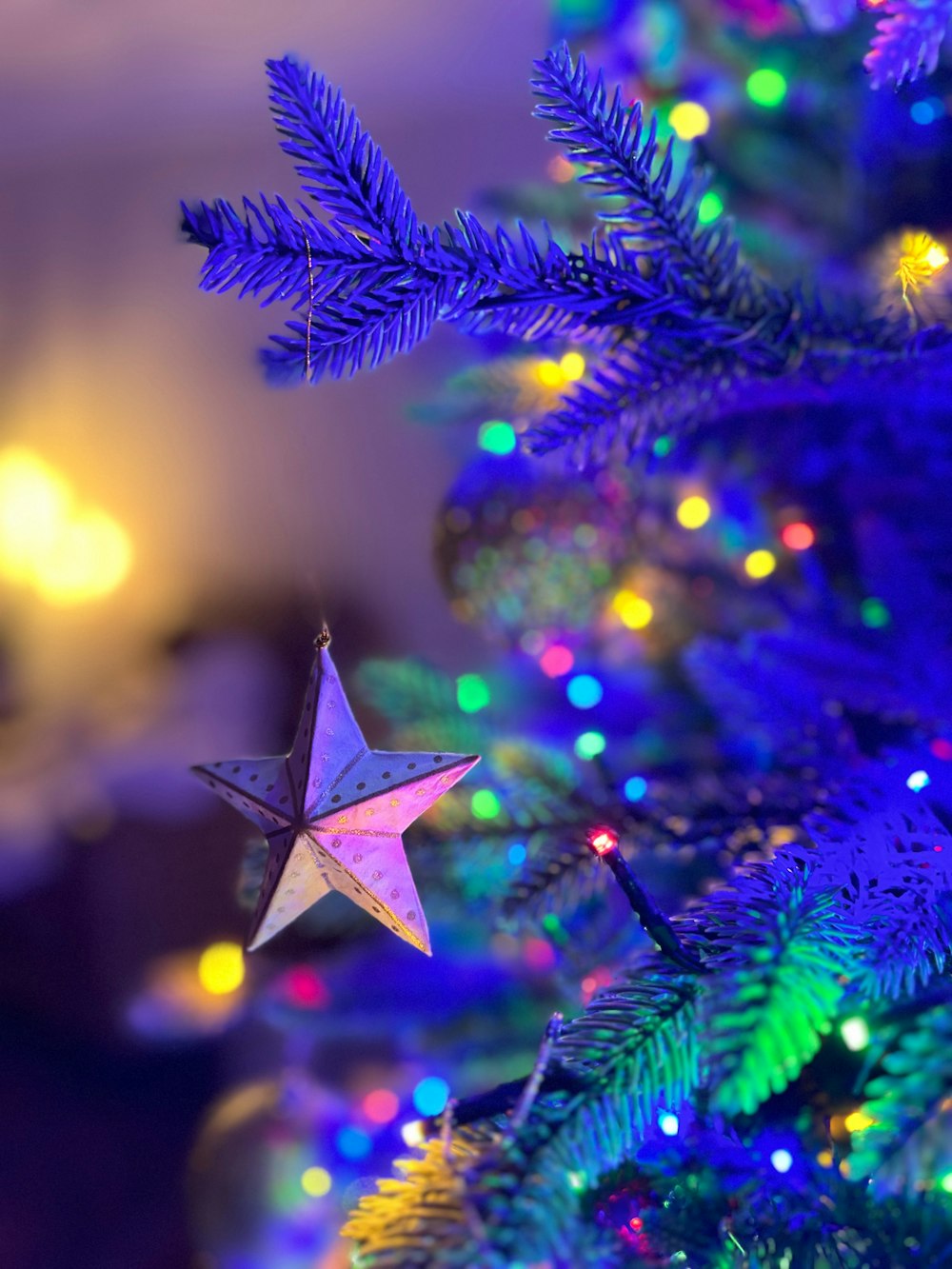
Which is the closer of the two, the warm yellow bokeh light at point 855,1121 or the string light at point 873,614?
the warm yellow bokeh light at point 855,1121

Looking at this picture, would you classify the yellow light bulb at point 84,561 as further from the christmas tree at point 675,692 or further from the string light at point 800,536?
the string light at point 800,536

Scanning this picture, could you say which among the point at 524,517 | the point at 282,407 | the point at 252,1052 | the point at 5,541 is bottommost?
the point at 252,1052

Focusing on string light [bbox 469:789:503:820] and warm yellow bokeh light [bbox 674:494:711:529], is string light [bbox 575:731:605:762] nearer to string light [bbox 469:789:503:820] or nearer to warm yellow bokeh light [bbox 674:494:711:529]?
string light [bbox 469:789:503:820]

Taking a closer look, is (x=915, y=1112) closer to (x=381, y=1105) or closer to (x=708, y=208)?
(x=708, y=208)

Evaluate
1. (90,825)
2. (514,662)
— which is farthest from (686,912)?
(90,825)

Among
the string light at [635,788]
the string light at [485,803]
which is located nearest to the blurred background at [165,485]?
the string light at [485,803]

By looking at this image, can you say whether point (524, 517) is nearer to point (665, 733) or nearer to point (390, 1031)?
point (665, 733)
